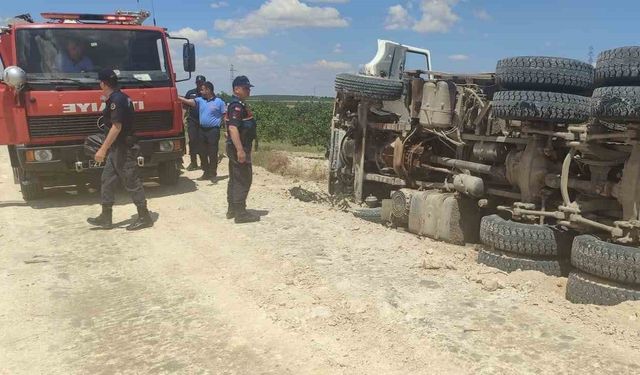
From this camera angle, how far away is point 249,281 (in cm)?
465

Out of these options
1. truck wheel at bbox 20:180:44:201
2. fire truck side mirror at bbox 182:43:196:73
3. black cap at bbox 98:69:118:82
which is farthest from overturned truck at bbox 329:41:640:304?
truck wheel at bbox 20:180:44:201

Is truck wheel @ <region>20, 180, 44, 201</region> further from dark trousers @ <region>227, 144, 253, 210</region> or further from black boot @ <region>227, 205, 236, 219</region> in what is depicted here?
dark trousers @ <region>227, 144, 253, 210</region>

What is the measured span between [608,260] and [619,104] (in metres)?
1.15

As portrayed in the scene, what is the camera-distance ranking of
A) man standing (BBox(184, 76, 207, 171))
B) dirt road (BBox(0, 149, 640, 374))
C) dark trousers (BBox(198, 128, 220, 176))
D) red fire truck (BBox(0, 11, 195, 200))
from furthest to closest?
man standing (BBox(184, 76, 207, 171)), dark trousers (BBox(198, 128, 220, 176)), red fire truck (BBox(0, 11, 195, 200)), dirt road (BBox(0, 149, 640, 374))

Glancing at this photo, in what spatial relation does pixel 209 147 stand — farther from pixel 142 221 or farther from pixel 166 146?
pixel 142 221

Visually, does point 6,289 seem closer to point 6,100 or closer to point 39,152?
point 39,152

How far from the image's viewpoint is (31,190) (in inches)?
327

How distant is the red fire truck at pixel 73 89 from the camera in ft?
24.5

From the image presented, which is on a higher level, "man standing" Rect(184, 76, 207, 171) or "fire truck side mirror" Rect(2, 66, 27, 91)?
"fire truck side mirror" Rect(2, 66, 27, 91)

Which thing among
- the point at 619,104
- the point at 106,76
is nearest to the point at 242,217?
the point at 106,76

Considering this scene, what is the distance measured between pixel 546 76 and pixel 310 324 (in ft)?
9.85

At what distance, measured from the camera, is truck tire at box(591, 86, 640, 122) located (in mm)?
3955

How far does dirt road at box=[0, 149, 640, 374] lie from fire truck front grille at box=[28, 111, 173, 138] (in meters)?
1.73

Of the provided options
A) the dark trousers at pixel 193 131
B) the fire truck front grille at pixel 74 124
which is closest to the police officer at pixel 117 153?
the fire truck front grille at pixel 74 124
